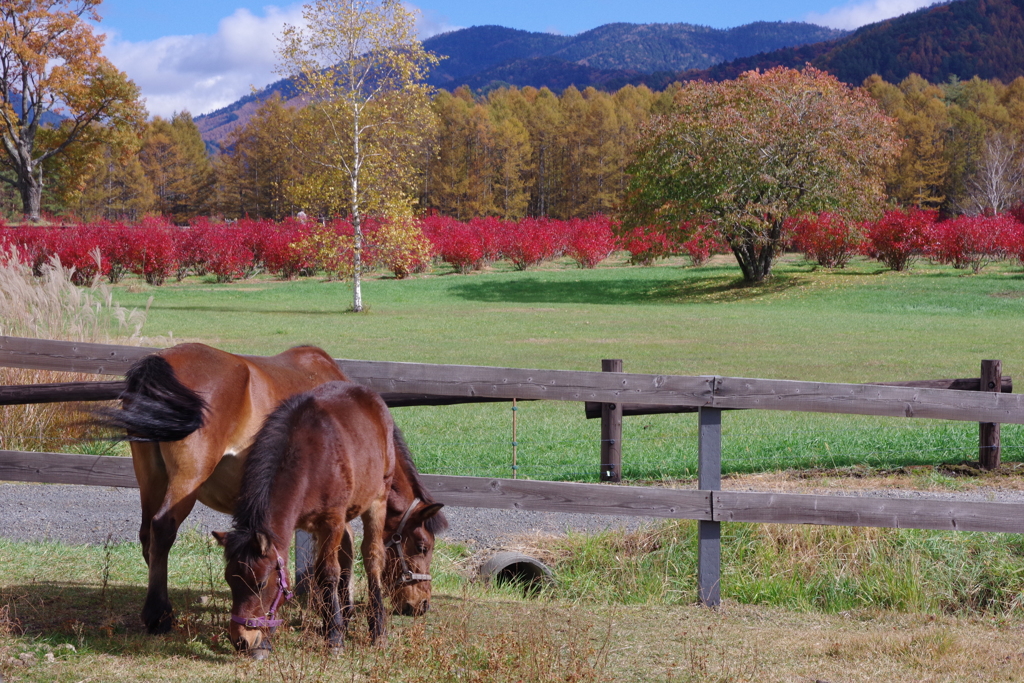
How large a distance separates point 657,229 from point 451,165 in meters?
45.2

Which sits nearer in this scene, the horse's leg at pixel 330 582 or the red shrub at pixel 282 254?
the horse's leg at pixel 330 582

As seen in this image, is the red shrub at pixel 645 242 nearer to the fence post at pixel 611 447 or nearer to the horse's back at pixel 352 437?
the fence post at pixel 611 447

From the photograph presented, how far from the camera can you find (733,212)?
101 ft

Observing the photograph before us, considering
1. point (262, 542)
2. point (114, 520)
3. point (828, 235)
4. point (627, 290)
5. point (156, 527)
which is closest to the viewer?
point (262, 542)

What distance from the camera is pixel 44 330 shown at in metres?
9.79

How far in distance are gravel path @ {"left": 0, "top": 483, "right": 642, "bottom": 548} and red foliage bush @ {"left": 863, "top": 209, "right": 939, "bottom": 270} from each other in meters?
29.3

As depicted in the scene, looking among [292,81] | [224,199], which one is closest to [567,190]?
[224,199]

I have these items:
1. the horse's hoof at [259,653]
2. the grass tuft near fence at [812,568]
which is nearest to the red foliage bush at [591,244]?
the grass tuft near fence at [812,568]

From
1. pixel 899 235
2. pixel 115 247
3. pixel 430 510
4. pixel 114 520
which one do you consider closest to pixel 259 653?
pixel 430 510

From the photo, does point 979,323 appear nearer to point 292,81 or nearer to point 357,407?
point 292,81

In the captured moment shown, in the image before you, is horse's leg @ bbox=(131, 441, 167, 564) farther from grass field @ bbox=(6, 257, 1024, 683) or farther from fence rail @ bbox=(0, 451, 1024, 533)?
fence rail @ bbox=(0, 451, 1024, 533)

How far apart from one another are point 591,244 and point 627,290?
943 cm

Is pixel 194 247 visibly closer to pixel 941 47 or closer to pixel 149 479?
pixel 149 479

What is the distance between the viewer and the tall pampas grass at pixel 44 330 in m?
8.79
